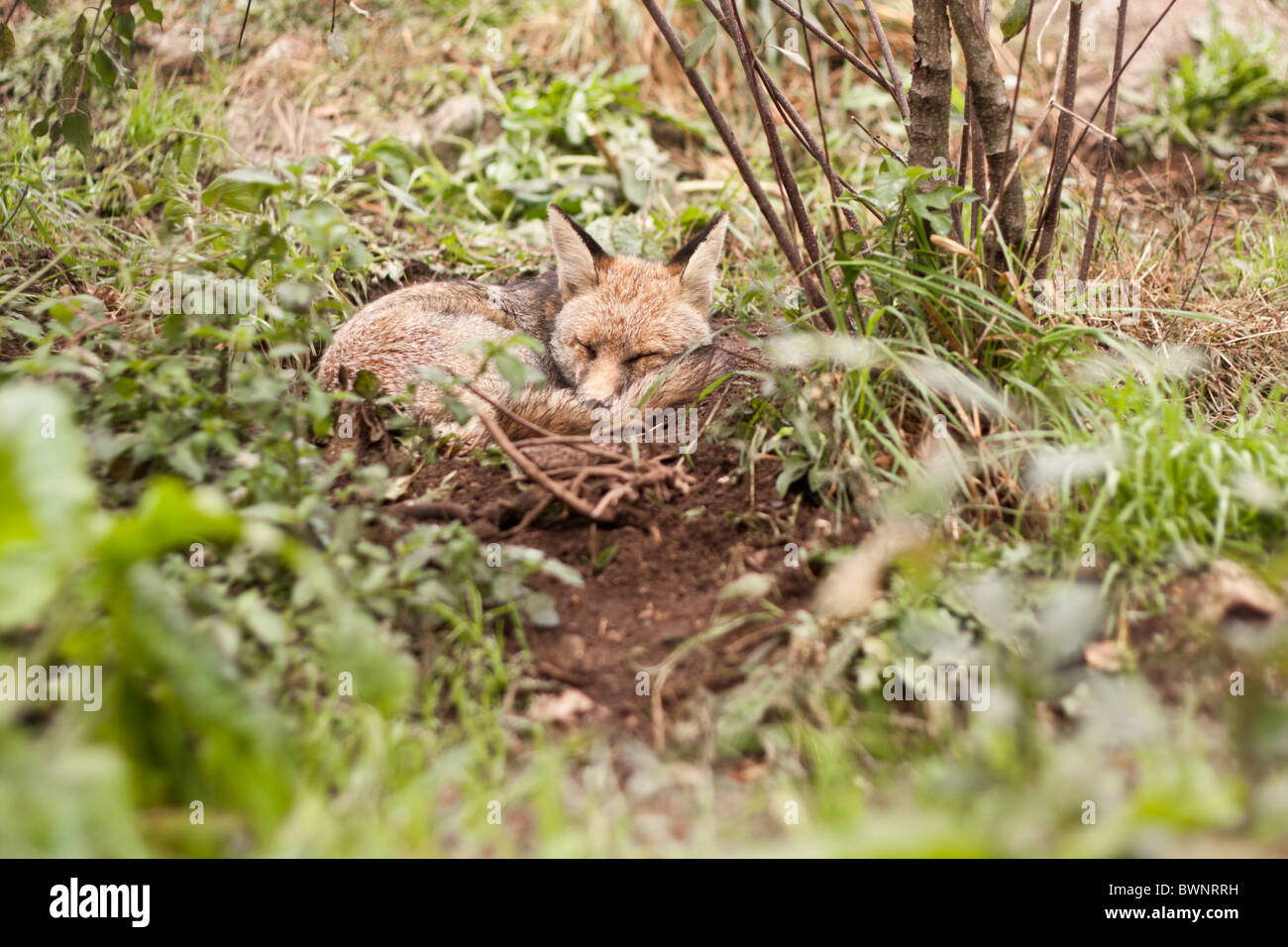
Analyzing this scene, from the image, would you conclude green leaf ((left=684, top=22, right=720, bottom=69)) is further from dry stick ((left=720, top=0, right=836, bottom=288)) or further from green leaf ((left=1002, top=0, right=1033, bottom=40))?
green leaf ((left=1002, top=0, right=1033, bottom=40))

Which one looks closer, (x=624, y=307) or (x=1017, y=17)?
(x=1017, y=17)

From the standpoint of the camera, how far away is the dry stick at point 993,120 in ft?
10.0

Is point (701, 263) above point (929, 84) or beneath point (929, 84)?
beneath

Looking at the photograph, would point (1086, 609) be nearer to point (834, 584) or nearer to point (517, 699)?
point (834, 584)

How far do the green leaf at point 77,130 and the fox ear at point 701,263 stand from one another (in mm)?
Answer: 2468

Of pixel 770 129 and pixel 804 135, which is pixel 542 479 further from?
pixel 804 135

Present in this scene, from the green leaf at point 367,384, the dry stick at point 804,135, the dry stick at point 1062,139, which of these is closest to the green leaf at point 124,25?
the green leaf at point 367,384

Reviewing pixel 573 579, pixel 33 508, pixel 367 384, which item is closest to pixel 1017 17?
pixel 573 579

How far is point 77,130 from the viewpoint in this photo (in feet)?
11.0

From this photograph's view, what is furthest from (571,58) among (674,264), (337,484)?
(337,484)

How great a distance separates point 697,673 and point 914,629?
A: 587mm

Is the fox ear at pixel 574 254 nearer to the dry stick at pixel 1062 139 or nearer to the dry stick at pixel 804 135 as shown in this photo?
the dry stick at pixel 804 135

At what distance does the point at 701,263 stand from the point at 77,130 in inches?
101

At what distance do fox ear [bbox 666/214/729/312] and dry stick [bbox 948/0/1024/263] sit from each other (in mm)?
1255
